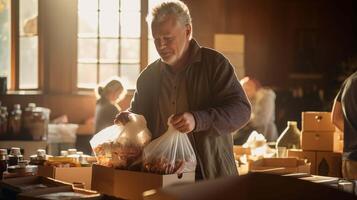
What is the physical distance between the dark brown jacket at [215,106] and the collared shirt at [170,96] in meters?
0.03

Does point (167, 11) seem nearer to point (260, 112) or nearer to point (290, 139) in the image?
point (290, 139)

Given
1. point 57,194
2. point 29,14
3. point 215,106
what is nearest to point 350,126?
point 215,106

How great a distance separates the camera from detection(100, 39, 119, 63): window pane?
7918 mm

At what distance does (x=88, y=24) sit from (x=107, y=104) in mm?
2311

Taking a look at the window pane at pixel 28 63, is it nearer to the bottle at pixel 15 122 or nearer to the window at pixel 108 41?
the window at pixel 108 41

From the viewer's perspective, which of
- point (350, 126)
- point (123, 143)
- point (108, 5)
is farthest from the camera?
point (108, 5)

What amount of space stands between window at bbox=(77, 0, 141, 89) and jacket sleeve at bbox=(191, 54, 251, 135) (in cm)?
532

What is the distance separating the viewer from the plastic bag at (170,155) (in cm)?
230

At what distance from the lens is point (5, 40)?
7723mm

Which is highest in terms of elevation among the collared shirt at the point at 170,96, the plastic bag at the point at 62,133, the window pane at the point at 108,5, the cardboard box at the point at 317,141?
the window pane at the point at 108,5

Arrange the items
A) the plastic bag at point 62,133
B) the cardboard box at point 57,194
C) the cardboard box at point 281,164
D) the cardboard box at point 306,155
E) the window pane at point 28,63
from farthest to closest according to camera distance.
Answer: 1. the window pane at point 28,63
2. the plastic bag at point 62,133
3. the cardboard box at point 306,155
4. the cardboard box at point 281,164
5. the cardboard box at point 57,194

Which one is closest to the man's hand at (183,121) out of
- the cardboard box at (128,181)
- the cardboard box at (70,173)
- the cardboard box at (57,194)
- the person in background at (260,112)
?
the cardboard box at (128,181)

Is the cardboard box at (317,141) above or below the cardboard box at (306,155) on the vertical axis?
above

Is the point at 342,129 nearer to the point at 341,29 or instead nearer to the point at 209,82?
the point at 209,82
